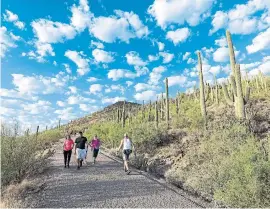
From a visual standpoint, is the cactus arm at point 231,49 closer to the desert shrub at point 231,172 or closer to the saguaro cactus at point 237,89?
the saguaro cactus at point 237,89

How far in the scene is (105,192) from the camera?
10.9 metres

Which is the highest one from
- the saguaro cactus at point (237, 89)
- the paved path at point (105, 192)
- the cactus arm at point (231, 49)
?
the cactus arm at point (231, 49)

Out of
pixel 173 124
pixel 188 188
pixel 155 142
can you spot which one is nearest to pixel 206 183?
pixel 188 188

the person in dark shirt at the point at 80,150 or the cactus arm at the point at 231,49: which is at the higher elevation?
the cactus arm at the point at 231,49

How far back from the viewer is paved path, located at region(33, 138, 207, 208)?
9586mm

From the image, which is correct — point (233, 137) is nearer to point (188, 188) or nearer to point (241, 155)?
point (188, 188)

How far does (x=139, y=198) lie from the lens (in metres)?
10.2

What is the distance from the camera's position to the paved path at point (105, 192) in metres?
9.59

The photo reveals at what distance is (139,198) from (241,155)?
11.1 ft

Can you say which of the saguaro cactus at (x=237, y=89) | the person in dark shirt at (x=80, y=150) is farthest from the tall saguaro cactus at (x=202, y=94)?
the person in dark shirt at (x=80, y=150)

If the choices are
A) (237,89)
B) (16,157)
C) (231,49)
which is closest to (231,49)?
(231,49)

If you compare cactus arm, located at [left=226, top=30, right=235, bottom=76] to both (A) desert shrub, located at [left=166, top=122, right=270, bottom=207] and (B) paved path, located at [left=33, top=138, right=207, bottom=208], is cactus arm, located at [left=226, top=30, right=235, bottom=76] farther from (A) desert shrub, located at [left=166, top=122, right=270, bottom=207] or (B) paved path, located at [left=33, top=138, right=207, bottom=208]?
(B) paved path, located at [left=33, top=138, right=207, bottom=208]

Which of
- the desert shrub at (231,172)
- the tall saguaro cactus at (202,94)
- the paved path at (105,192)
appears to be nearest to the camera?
the desert shrub at (231,172)

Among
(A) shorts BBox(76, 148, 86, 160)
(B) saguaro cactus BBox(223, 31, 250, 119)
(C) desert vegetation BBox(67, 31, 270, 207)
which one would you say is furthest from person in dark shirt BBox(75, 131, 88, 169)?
(B) saguaro cactus BBox(223, 31, 250, 119)
